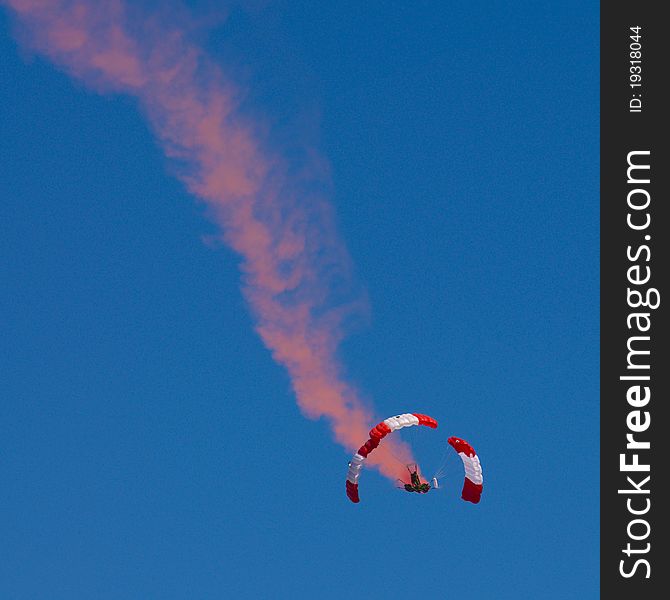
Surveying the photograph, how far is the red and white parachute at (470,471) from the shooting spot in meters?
73.1

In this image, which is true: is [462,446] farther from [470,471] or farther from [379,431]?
[379,431]

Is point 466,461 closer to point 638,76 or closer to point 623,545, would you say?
point 623,545

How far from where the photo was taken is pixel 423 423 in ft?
231

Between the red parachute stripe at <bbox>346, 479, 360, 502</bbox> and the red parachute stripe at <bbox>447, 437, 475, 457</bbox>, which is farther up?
the red parachute stripe at <bbox>447, 437, 475, 457</bbox>

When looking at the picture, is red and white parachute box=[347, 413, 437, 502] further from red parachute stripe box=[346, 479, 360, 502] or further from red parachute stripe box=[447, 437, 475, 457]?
red parachute stripe box=[447, 437, 475, 457]

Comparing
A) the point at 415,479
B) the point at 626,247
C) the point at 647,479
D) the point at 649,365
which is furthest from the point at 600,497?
the point at 415,479

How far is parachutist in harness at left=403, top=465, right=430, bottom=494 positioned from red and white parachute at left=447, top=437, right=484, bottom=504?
2.66 metres

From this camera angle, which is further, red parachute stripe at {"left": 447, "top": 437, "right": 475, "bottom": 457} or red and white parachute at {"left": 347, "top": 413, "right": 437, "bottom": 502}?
red parachute stripe at {"left": 447, "top": 437, "right": 475, "bottom": 457}

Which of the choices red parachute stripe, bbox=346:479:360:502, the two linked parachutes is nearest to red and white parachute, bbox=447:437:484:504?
the two linked parachutes

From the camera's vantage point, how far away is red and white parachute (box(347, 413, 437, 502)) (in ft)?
229

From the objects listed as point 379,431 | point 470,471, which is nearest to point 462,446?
point 470,471

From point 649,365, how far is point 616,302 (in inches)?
116

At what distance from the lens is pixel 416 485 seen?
71938 millimetres

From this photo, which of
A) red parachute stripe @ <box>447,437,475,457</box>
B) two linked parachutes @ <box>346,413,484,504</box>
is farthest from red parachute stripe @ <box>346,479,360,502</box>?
red parachute stripe @ <box>447,437,475,457</box>
